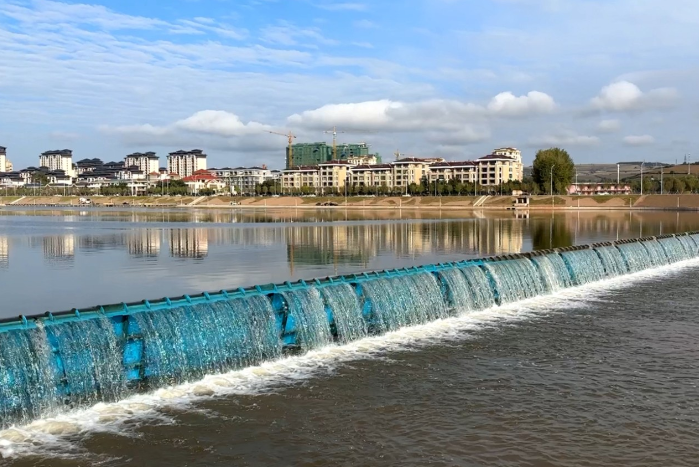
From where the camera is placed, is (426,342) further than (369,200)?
No

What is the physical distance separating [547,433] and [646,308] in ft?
46.9

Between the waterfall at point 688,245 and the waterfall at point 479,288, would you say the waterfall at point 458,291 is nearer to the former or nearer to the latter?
the waterfall at point 479,288

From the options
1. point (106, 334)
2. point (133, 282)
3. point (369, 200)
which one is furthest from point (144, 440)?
point (369, 200)

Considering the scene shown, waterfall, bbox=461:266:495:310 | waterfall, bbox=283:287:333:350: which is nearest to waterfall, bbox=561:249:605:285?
waterfall, bbox=461:266:495:310

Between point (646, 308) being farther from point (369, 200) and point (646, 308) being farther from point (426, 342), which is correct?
point (369, 200)

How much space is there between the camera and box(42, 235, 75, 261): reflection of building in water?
42.4 m

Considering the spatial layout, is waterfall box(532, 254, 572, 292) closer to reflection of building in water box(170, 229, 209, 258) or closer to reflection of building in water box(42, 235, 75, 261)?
reflection of building in water box(170, 229, 209, 258)

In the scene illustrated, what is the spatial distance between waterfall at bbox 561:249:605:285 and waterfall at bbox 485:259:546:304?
10.5 ft

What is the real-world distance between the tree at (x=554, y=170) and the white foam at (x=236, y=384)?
5320 inches

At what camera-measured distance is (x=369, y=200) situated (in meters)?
172

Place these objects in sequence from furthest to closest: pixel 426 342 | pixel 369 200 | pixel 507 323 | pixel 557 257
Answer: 1. pixel 369 200
2. pixel 557 257
3. pixel 507 323
4. pixel 426 342

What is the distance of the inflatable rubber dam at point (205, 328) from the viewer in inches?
519

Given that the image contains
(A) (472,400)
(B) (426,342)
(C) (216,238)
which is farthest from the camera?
(C) (216,238)

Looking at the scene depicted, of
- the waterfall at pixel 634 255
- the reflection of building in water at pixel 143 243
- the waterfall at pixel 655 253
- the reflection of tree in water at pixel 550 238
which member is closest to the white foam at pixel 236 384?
the waterfall at pixel 634 255
